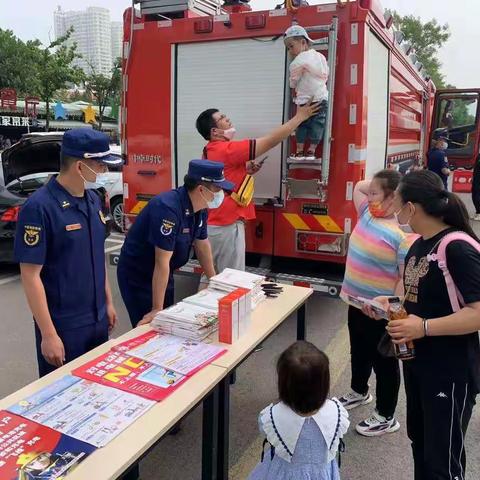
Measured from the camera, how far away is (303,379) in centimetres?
172

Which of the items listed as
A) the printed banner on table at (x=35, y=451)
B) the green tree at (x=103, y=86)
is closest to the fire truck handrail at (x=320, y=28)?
the printed banner on table at (x=35, y=451)

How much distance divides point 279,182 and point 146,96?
1.57 m

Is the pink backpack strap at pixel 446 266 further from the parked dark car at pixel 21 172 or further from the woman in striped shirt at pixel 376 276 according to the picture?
the parked dark car at pixel 21 172

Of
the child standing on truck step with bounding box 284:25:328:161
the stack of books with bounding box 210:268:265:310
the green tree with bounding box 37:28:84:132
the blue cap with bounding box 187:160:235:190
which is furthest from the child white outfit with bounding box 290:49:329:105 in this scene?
the green tree with bounding box 37:28:84:132

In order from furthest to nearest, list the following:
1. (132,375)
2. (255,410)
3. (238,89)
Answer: (238,89), (255,410), (132,375)

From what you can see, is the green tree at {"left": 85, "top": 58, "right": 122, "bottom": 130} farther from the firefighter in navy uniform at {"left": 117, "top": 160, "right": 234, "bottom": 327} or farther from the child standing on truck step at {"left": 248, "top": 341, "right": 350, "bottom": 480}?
the child standing on truck step at {"left": 248, "top": 341, "right": 350, "bottom": 480}

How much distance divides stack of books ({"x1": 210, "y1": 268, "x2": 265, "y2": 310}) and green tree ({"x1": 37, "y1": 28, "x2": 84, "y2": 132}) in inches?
898

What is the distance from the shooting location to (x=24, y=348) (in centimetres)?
457

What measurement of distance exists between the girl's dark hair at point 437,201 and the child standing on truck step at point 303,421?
2.48 feet

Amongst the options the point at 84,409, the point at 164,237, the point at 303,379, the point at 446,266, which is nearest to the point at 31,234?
the point at 164,237

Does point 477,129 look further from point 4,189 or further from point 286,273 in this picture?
point 4,189

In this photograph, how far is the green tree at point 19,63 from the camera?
2445 cm

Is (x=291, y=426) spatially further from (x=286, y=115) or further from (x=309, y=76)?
(x=286, y=115)

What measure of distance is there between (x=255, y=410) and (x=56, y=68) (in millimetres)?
23762
